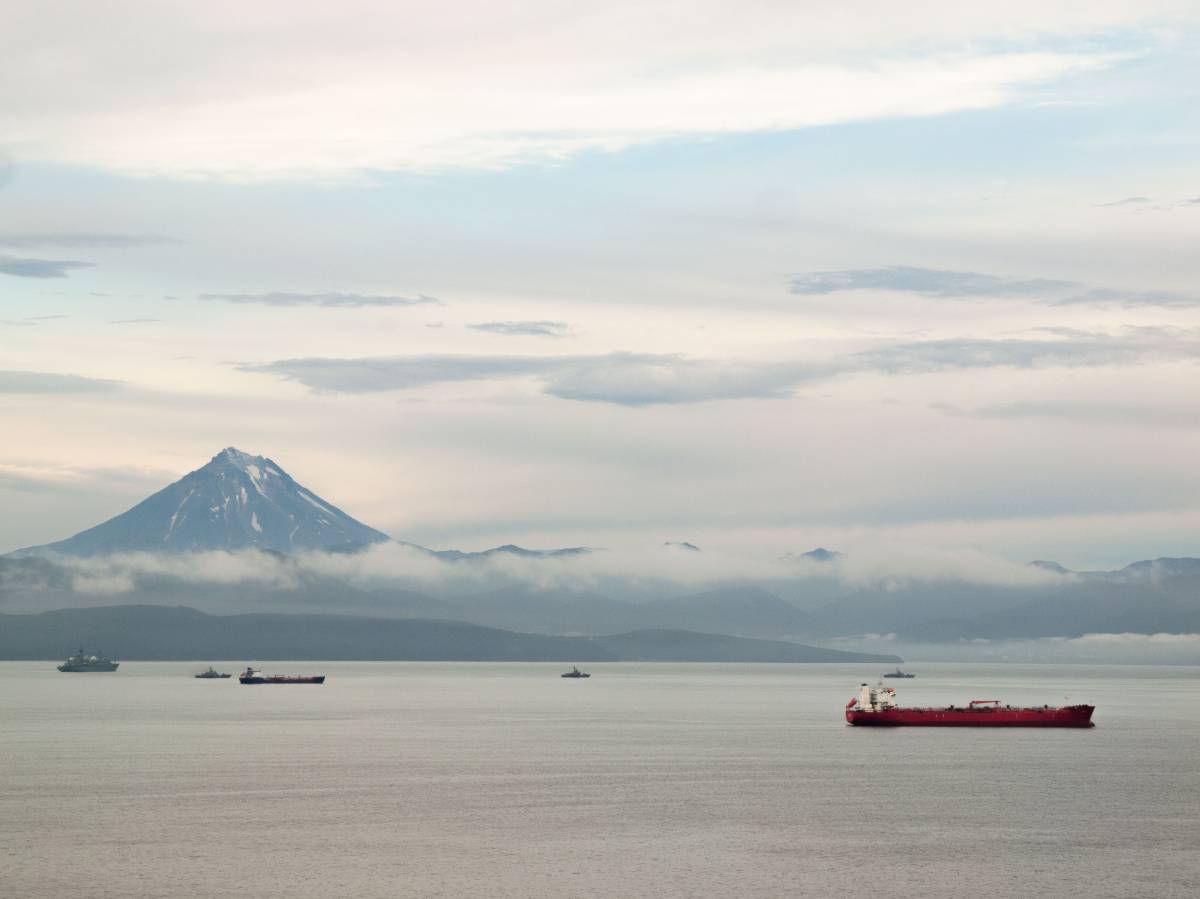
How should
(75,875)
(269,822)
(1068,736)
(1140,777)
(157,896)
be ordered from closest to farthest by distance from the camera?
(157,896) → (75,875) → (269,822) → (1140,777) → (1068,736)

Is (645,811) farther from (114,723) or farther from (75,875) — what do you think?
(114,723)

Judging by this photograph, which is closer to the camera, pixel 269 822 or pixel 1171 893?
pixel 1171 893

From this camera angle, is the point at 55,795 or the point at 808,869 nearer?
the point at 808,869

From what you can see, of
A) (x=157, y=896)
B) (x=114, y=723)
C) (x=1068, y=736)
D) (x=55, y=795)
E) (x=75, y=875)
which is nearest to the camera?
(x=157, y=896)

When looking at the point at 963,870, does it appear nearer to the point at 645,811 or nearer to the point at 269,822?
the point at 645,811

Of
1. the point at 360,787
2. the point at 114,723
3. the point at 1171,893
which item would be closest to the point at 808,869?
the point at 1171,893

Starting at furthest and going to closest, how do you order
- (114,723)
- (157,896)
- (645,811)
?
(114,723) → (645,811) → (157,896)

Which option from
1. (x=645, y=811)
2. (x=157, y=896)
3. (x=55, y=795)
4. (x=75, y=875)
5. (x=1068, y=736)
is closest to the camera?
(x=157, y=896)

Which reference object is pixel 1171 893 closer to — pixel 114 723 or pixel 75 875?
pixel 75 875

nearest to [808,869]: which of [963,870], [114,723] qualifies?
[963,870]
